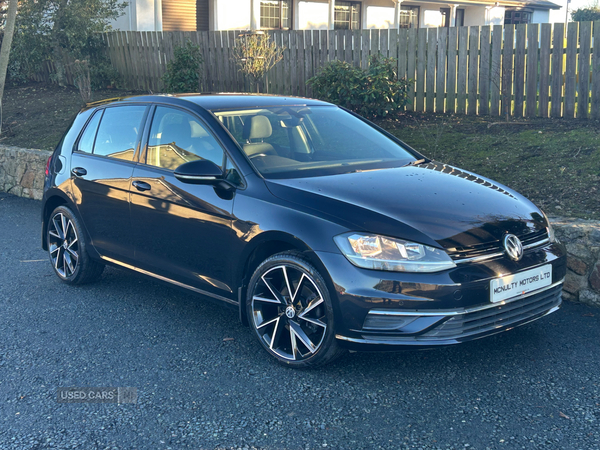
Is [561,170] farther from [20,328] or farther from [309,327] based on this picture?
[20,328]

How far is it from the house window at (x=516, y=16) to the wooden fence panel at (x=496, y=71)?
23.6m

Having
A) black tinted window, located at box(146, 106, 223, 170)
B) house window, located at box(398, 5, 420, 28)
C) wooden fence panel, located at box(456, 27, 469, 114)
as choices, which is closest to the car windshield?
black tinted window, located at box(146, 106, 223, 170)

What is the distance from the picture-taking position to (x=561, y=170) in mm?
7289

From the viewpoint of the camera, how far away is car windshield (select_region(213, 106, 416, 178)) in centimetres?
447

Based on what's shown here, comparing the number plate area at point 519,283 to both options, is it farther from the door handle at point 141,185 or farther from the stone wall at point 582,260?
the door handle at point 141,185

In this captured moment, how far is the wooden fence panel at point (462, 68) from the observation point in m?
11.1

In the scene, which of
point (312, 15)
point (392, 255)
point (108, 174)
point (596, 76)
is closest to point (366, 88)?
point (596, 76)

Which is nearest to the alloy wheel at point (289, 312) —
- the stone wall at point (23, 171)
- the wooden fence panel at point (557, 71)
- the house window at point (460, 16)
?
the stone wall at point (23, 171)

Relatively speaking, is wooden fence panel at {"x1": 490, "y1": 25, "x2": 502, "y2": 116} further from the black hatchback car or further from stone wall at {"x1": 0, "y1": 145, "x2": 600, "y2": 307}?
the black hatchback car

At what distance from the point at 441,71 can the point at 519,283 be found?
8310 mm

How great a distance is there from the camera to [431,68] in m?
11.5

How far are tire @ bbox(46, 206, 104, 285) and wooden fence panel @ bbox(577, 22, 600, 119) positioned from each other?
7590 mm

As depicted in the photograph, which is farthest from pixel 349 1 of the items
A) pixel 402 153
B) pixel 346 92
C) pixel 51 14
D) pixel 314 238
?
pixel 314 238

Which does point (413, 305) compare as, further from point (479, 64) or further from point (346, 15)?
point (346, 15)
